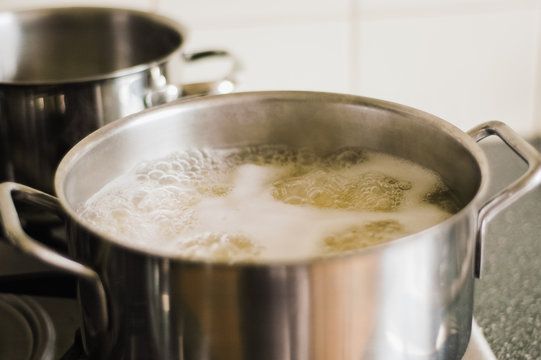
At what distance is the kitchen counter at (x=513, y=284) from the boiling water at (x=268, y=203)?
152 millimetres

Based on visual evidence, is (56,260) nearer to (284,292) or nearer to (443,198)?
(284,292)

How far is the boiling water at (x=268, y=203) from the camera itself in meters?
0.50

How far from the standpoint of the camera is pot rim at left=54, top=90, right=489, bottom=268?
37 centimetres

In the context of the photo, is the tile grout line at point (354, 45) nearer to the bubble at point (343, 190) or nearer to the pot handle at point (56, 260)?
the bubble at point (343, 190)

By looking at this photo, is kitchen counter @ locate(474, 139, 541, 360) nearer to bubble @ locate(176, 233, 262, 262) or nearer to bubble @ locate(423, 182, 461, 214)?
bubble @ locate(423, 182, 461, 214)

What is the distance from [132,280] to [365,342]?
135mm

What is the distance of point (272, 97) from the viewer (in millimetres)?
616

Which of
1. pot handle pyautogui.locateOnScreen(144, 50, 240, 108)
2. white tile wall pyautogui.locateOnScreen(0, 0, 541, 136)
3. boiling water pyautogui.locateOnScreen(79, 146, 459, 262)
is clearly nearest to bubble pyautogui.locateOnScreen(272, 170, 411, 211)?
boiling water pyautogui.locateOnScreen(79, 146, 459, 262)

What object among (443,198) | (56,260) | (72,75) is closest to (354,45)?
(72,75)

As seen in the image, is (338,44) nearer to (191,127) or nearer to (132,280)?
(191,127)

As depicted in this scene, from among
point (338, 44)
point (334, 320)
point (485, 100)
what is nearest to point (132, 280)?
point (334, 320)

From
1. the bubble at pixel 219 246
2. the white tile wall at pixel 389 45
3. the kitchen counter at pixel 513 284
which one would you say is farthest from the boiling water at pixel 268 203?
the white tile wall at pixel 389 45

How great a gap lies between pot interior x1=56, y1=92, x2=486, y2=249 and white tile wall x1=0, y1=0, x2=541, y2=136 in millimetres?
389

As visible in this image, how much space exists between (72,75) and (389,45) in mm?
452
